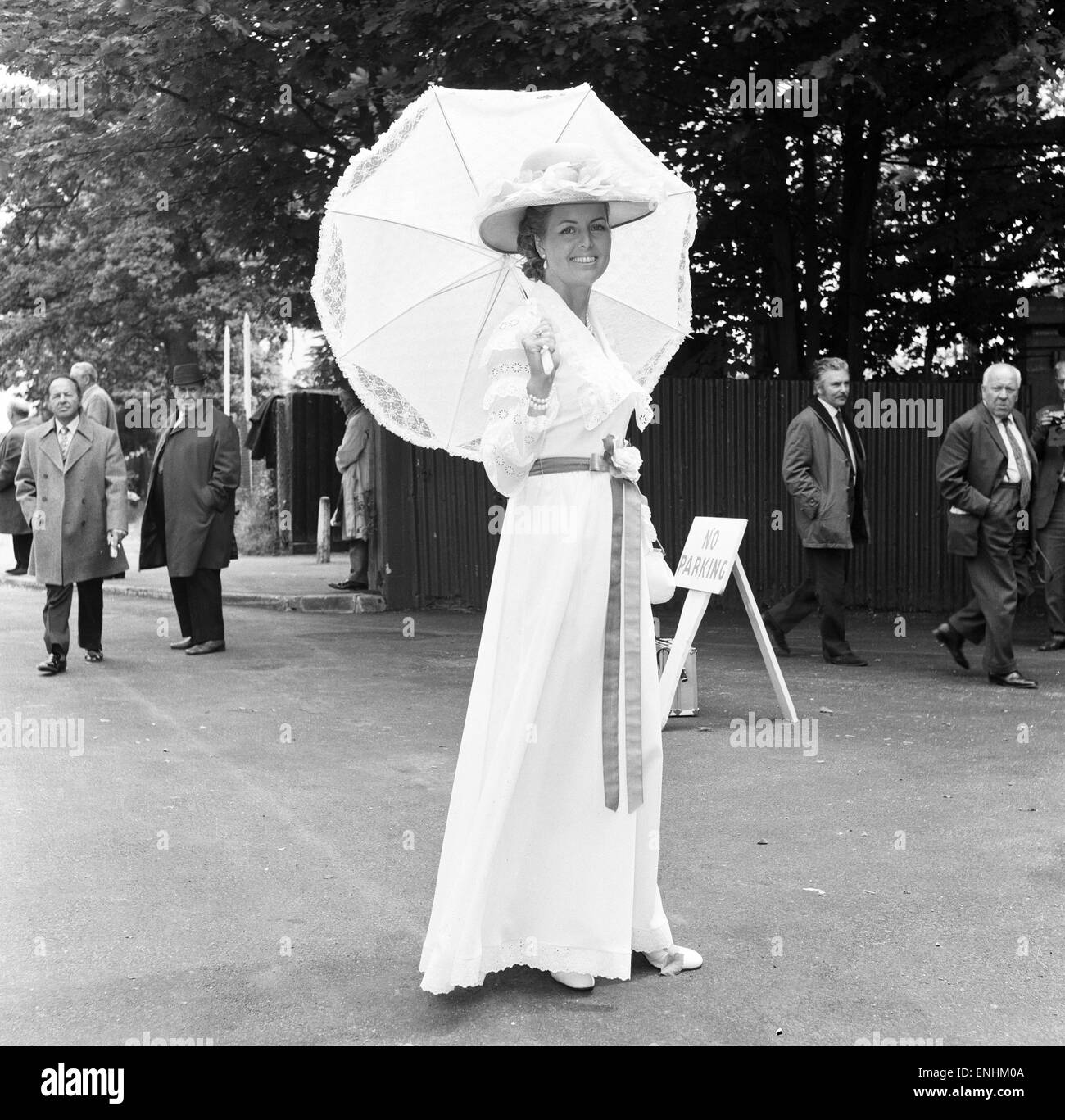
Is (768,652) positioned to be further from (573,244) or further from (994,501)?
(573,244)

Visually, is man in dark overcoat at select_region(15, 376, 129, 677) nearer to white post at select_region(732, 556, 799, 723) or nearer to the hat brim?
white post at select_region(732, 556, 799, 723)

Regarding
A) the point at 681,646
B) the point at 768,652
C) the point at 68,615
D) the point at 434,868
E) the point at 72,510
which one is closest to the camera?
the point at 434,868

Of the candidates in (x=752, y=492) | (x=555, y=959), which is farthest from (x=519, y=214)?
(x=752, y=492)

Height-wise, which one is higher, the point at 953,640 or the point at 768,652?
the point at 768,652

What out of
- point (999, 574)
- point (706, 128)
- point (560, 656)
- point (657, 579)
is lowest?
point (999, 574)

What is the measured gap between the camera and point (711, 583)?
8398mm

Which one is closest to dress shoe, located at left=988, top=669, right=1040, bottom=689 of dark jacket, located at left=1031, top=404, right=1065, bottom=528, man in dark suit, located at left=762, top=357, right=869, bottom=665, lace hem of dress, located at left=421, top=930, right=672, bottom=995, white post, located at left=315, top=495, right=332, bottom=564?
man in dark suit, located at left=762, top=357, right=869, bottom=665

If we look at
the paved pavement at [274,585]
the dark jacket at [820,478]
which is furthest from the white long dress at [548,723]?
the paved pavement at [274,585]

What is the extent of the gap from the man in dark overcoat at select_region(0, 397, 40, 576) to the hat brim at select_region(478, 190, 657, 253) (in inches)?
482

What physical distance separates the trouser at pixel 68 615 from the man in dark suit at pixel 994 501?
20.2 ft

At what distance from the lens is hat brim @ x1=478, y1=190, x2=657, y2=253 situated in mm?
4223

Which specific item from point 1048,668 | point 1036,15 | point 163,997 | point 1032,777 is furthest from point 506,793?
point 1036,15

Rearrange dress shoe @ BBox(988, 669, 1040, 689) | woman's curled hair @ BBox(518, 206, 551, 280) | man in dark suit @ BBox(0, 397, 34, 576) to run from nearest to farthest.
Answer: woman's curled hair @ BBox(518, 206, 551, 280)
dress shoe @ BBox(988, 669, 1040, 689)
man in dark suit @ BBox(0, 397, 34, 576)

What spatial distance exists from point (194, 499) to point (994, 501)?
5952 mm
